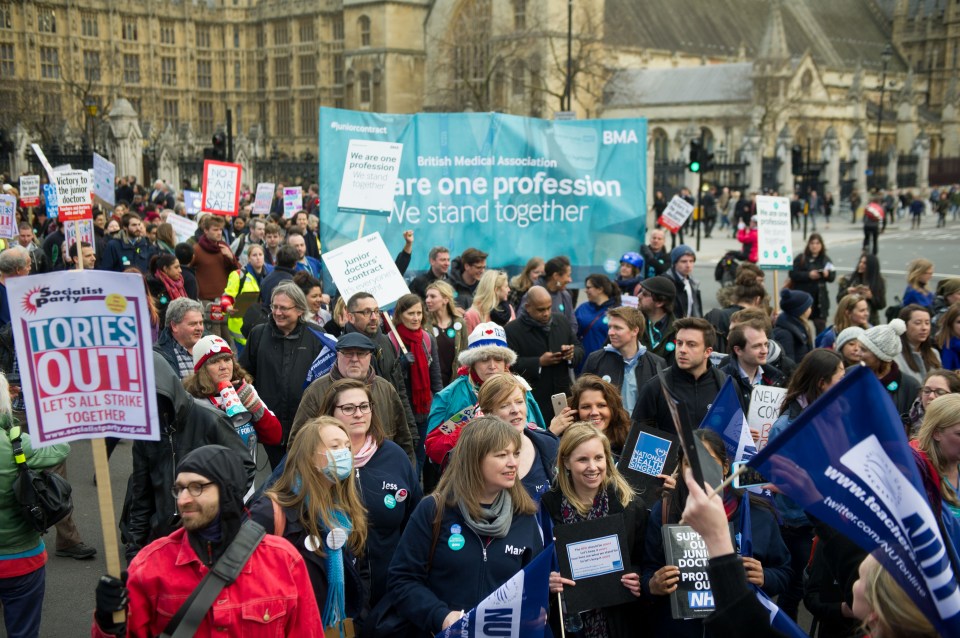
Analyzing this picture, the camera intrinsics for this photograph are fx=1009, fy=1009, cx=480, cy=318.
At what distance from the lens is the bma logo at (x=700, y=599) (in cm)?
402

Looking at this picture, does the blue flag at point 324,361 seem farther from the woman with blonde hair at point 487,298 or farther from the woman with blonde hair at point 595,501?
the woman with blonde hair at point 595,501

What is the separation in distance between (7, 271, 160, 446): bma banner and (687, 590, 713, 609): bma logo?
2.16 m

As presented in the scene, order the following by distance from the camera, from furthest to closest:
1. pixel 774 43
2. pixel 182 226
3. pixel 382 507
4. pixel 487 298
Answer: pixel 774 43
pixel 182 226
pixel 487 298
pixel 382 507

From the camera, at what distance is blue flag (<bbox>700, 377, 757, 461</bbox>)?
4797 millimetres

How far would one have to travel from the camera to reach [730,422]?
483cm

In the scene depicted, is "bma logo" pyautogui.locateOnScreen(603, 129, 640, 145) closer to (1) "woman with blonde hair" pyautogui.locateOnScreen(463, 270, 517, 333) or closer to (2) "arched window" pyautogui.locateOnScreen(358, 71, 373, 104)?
(1) "woman with blonde hair" pyautogui.locateOnScreen(463, 270, 517, 333)

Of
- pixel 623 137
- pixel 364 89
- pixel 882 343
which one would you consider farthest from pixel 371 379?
pixel 364 89

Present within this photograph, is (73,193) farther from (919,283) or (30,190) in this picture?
(919,283)

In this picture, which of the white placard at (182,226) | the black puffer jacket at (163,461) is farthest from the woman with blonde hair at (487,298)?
the white placard at (182,226)

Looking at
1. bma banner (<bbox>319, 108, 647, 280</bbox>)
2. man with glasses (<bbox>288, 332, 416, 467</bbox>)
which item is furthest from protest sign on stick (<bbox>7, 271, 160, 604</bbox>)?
bma banner (<bbox>319, 108, 647, 280</bbox>)

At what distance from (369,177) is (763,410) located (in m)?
5.45

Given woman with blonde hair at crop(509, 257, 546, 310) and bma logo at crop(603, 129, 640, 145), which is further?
Result: bma logo at crop(603, 129, 640, 145)

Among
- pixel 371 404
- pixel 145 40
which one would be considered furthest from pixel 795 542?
pixel 145 40

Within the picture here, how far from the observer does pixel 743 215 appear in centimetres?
3102
